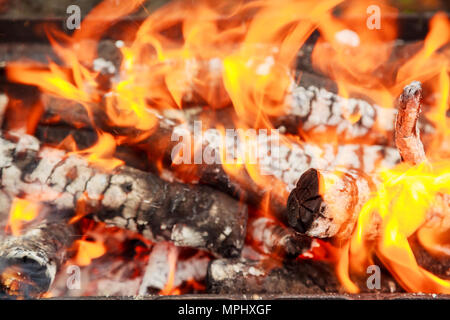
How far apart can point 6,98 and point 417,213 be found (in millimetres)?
2461

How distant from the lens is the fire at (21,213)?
188 centimetres

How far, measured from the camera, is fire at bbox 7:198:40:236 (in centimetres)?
188

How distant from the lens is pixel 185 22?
2.71 meters

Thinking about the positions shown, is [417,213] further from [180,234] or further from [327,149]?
[180,234]

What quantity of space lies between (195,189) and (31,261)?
0.81m

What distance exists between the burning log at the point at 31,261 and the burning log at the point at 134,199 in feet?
0.65

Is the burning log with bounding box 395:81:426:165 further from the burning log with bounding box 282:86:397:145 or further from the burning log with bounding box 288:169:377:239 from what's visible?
the burning log with bounding box 282:86:397:145

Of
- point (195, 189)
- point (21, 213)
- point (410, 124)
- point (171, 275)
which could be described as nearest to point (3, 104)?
point (21, 213)

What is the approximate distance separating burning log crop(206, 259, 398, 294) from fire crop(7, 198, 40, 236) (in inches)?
39.8

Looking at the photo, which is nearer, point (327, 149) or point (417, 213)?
point (417, 213)

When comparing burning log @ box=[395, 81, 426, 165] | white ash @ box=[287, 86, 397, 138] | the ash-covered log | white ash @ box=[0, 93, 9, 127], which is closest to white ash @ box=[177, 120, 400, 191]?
the ash-covered log

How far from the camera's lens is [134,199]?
5.81 ft

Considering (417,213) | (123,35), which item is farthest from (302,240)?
(123,35)

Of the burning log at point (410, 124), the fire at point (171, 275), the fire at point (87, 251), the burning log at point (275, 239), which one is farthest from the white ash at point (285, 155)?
the fire at point (87, 251)
